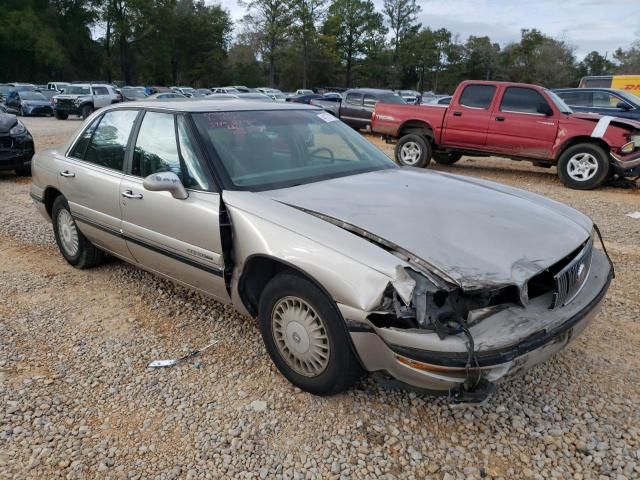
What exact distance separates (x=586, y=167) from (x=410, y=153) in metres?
3.32

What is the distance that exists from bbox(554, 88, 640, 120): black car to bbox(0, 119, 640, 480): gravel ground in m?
9.46

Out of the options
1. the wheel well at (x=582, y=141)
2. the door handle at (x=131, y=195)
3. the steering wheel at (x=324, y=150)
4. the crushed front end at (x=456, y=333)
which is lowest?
the crushed front end at (x=456, y=333)

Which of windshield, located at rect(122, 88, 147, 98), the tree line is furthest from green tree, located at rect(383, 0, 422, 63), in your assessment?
windshield, located at rect(122, 88, 147, 98)

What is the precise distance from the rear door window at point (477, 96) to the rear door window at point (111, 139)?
7.54 meters

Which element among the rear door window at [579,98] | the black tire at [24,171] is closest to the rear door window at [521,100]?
the rear door window at [579,98]

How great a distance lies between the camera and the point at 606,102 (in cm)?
1199

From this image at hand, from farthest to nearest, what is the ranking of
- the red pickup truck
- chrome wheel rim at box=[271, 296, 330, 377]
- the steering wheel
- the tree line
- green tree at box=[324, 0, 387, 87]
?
green tree at box=[324, 0, 387, 87]
the tree line
the red pickup truck
the steering wheel
chrome wheel rim at box=[271, 296, 330, 377]

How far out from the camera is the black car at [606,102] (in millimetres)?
11492

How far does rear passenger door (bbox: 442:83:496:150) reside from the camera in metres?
9.68

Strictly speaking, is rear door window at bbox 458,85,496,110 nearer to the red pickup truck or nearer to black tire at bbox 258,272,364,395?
the red pickup truck

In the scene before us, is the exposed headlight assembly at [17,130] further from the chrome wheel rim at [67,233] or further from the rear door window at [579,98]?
the rear door window at [579,98]

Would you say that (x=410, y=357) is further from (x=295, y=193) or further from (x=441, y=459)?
(x=295, y=193)

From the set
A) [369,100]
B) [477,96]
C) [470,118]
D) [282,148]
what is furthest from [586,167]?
[369,100]

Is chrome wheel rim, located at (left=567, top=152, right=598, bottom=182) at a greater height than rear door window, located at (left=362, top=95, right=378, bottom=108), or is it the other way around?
rear door window, located at (left=362, top=95, right=378, bottom=108)
